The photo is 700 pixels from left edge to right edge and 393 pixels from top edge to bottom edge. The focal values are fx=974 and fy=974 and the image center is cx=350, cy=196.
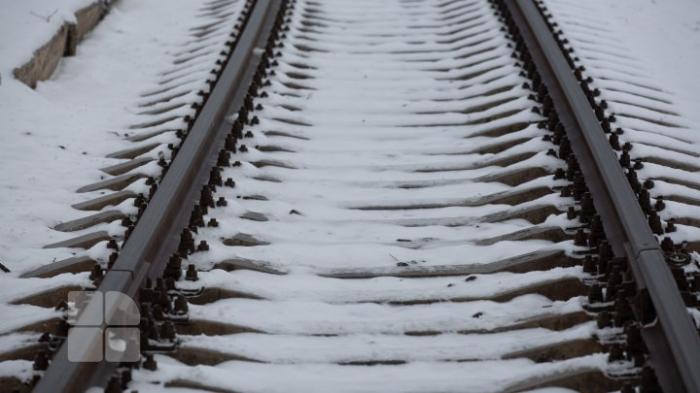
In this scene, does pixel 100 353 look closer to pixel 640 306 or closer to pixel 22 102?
pixel 640 306

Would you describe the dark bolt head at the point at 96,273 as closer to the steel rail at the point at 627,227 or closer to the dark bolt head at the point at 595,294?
the dark bolt head at the point at 595,294

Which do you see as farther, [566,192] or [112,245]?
[566,192]

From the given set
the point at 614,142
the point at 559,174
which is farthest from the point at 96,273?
the point at 614,142

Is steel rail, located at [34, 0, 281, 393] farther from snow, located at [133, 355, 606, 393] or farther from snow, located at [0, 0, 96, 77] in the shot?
snow, located at [0, 0, 96, 77]

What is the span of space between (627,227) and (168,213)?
7.30 ft

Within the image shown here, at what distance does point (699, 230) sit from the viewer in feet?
16.1

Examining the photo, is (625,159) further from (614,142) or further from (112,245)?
(112,245)

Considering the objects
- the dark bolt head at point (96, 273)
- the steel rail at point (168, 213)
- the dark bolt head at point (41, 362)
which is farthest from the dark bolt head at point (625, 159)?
the dark bolt head at point (41, 362)

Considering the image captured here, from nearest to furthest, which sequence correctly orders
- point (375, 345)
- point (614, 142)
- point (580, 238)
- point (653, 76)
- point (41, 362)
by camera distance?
1. point (41, 362)
2. point (375, 345)
3. point (580, 238)
4. point (614, 142)
5. point (653, 76)

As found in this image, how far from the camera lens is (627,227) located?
15.0ft

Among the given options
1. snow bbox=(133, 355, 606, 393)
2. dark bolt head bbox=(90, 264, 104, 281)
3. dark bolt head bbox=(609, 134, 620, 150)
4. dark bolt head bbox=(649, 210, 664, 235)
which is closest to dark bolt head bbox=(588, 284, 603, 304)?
snow bbox=(133, 355, 606, 393)

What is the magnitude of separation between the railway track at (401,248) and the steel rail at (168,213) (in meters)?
0.01

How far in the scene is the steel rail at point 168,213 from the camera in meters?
3.68

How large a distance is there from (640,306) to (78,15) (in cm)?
628
